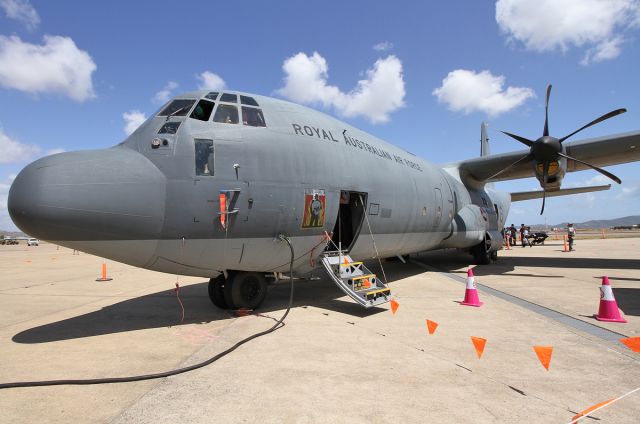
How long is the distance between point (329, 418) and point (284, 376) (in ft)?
3.68

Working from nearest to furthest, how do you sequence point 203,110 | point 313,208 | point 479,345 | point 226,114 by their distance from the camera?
point 479,345
point 203,110
point 226,114
point 313,208

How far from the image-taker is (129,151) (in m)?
6.18

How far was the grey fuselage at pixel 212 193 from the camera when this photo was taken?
17.2 feet

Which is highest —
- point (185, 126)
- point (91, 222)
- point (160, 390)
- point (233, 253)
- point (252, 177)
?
point (185, 126)

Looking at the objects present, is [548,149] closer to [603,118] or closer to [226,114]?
[603,118]

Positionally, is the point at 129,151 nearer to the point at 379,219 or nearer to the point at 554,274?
the point at 379,219

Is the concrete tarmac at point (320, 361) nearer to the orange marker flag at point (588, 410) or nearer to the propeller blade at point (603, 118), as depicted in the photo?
the orange marker flag at point (588, 410)

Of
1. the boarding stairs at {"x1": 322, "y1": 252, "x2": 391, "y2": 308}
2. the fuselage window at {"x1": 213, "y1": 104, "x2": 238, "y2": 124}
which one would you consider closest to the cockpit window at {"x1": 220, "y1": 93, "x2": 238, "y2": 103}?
the fuselage window at {"x1": 213, "y1": 104, "x2": 238, "y2": 124}

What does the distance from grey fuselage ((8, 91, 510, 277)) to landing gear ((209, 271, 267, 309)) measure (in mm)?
491

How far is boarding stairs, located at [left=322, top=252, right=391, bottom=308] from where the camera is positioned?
25.2ft

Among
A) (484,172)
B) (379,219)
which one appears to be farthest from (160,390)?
(484,172)

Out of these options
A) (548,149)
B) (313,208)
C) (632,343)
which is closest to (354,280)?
(313,208)

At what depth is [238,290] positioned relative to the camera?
298 inches

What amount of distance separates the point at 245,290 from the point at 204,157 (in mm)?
2931
